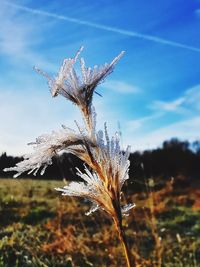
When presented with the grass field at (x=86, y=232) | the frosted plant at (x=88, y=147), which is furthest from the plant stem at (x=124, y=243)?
the grass field at (x=86, y=232)

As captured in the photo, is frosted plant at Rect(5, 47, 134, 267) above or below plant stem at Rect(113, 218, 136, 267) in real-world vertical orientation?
above

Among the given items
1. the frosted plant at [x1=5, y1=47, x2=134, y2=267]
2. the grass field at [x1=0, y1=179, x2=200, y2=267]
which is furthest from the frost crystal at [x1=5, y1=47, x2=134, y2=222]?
the grass field at [x1=0, y1=179, x2=200, y2=267]

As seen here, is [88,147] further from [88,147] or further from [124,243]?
[124,243]

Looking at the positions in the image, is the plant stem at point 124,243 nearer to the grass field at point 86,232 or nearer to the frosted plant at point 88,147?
the frosted plant at point 88,147

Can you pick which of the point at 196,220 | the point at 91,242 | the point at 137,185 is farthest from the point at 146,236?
the point at 137,185

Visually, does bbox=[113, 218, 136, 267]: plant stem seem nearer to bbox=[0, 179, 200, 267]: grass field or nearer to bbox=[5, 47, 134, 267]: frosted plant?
bbox=[5, 47, 134, 267]: frosted plant
